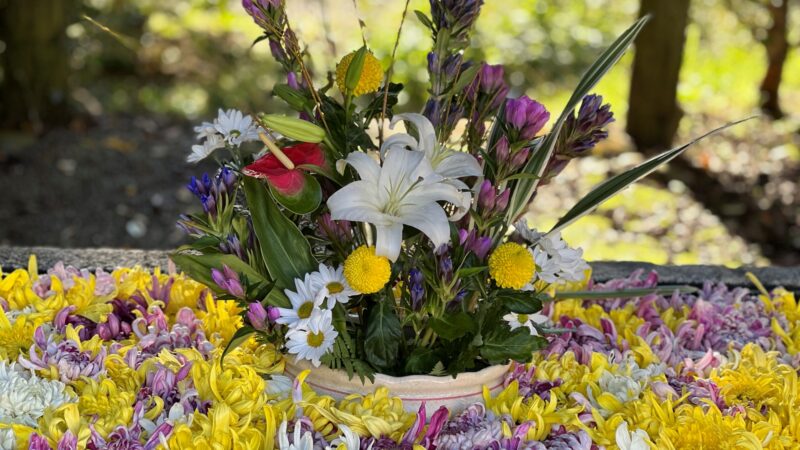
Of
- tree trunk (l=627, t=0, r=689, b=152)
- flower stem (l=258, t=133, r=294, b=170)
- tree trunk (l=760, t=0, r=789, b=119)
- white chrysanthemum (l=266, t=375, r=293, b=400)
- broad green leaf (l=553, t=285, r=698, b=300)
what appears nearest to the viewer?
flower stem (l=258, t=133, r=294, b=170)

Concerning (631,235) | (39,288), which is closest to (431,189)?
(39,288)

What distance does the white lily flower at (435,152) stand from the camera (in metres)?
1.33

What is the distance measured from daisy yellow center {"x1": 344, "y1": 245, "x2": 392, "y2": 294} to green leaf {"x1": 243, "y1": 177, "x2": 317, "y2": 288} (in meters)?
0.17

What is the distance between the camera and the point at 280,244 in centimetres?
143

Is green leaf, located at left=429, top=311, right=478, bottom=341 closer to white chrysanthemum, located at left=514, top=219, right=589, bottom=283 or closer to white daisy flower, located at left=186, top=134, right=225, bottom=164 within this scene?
white chrysanthemum, located at left=514, top=219, right=589, bottom=283

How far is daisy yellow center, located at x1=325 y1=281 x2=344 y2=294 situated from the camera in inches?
53.2

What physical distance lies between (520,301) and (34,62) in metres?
4.16

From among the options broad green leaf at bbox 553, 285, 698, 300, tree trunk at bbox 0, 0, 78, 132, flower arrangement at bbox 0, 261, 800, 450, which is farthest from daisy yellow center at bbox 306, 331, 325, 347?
tree trunk at bbox 0, 0, 78, 132

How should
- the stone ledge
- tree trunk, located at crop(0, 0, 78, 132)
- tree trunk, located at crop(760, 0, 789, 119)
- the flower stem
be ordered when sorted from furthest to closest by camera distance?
1. tree trunk, located at crop(760, 0, 789, 119)
2. tree trunk, located at crop(0, 0, 78, 132)
3. the stone ledge
4. the flower stem

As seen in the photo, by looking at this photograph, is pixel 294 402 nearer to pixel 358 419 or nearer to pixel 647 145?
pixel 358 419

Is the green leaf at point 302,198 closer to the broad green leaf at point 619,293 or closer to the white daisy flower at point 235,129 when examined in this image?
the white daisy flower at point 235,129

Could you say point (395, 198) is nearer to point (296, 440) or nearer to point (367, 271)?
point (367, 271)

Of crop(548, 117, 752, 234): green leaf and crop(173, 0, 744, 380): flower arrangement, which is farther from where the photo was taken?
crop(548, 117, 752, 234): green leaf

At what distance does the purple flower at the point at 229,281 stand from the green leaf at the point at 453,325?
0.28 m
